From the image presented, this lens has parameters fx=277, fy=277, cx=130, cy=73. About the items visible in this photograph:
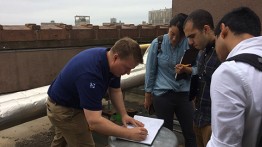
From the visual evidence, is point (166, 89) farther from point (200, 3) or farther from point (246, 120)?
point (200, 3)

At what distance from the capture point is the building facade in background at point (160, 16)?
33.5ft

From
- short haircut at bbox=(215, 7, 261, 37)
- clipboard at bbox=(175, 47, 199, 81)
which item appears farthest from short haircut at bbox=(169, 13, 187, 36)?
short haircut at bbox=(215, 7, 261, 37)

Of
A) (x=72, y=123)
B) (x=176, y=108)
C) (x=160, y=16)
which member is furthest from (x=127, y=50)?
(x=160, y=16)

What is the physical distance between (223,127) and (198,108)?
1.16 meters

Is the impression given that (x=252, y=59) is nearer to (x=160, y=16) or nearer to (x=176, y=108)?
(x=176, y=108)

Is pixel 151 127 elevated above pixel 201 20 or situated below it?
below

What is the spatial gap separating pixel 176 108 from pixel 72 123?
116 cm

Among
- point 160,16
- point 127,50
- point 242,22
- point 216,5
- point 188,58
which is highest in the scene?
point 160,16

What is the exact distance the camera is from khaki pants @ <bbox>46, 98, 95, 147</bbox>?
7.21 ft

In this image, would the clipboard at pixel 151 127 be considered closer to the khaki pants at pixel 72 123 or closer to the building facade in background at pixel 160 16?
the khaki pants at pixel 72 123

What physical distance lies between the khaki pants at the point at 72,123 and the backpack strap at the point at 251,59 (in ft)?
4.89

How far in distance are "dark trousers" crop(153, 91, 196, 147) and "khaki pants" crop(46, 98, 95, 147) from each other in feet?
2.81

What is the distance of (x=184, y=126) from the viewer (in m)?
2.92

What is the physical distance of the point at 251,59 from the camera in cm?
101
